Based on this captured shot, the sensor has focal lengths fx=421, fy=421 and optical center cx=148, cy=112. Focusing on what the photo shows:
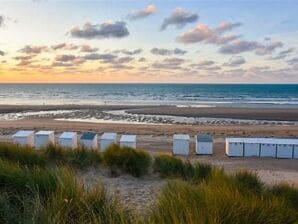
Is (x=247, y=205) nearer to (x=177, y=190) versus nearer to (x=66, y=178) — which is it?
(x=177, y=190)

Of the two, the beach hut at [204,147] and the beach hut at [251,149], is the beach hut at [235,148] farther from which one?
the beach hut at [204,147]

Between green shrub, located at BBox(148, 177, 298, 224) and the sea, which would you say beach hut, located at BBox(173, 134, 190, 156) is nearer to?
green shrub, located at BBox(148, 177, 298, 224)

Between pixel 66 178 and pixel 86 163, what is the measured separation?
5.30 metres

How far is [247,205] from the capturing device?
4.63 m

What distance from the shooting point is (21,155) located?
384 inches

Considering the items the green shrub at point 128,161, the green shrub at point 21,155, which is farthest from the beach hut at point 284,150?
the green shrub at point 21,155

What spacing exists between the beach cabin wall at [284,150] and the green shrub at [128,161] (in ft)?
29.6

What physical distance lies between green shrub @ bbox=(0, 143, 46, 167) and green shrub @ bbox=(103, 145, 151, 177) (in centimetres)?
174

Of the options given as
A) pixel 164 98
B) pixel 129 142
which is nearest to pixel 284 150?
pixel 129 142

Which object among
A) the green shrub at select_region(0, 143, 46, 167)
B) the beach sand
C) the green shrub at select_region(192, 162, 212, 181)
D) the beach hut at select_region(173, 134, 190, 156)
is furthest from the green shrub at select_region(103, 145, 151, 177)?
the beach hut at select_region(173, 134, 190, 156)

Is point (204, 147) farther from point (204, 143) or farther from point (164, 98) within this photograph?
point (164, 98)

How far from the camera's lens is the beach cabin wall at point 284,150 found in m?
17.9

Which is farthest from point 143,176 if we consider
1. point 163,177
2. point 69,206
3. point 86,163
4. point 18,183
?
point 69,206

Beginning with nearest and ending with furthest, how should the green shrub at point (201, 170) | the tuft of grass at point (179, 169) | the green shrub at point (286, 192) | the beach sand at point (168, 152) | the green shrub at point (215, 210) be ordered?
the green shrub at point (215, 210), the green shrub at point (286, 192), the beach sand at point (168, 152), the green shrub at point (201, 170), the tuft of grass at point (179, 169)
